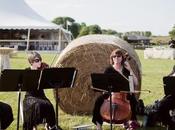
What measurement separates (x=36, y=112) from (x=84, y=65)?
2.83 metres

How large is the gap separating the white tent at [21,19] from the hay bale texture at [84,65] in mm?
32437

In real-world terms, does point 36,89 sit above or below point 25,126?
above

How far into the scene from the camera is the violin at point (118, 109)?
27.9 feet

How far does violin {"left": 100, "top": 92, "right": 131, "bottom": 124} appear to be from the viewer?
8.51 m

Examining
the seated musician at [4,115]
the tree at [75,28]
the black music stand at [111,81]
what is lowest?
the seated musician at [4,115]

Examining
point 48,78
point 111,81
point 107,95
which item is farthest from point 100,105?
point 48,78

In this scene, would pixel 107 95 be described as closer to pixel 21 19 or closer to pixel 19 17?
pixel 21 19

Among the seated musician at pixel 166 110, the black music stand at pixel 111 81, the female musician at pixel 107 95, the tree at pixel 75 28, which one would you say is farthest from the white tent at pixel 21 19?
the tree at pixel 75 28

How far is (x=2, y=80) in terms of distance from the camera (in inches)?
298

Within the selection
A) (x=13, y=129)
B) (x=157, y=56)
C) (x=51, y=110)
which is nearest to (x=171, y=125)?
(x=51, y=110)

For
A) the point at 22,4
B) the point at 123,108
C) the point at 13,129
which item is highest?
the point at 22,4

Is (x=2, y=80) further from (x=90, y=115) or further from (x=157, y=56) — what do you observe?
(x=157, y=56)

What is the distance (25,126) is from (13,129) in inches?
37.2

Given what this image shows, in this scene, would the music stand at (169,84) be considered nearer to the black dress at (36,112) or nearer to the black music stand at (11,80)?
the black dress at (36,112)
